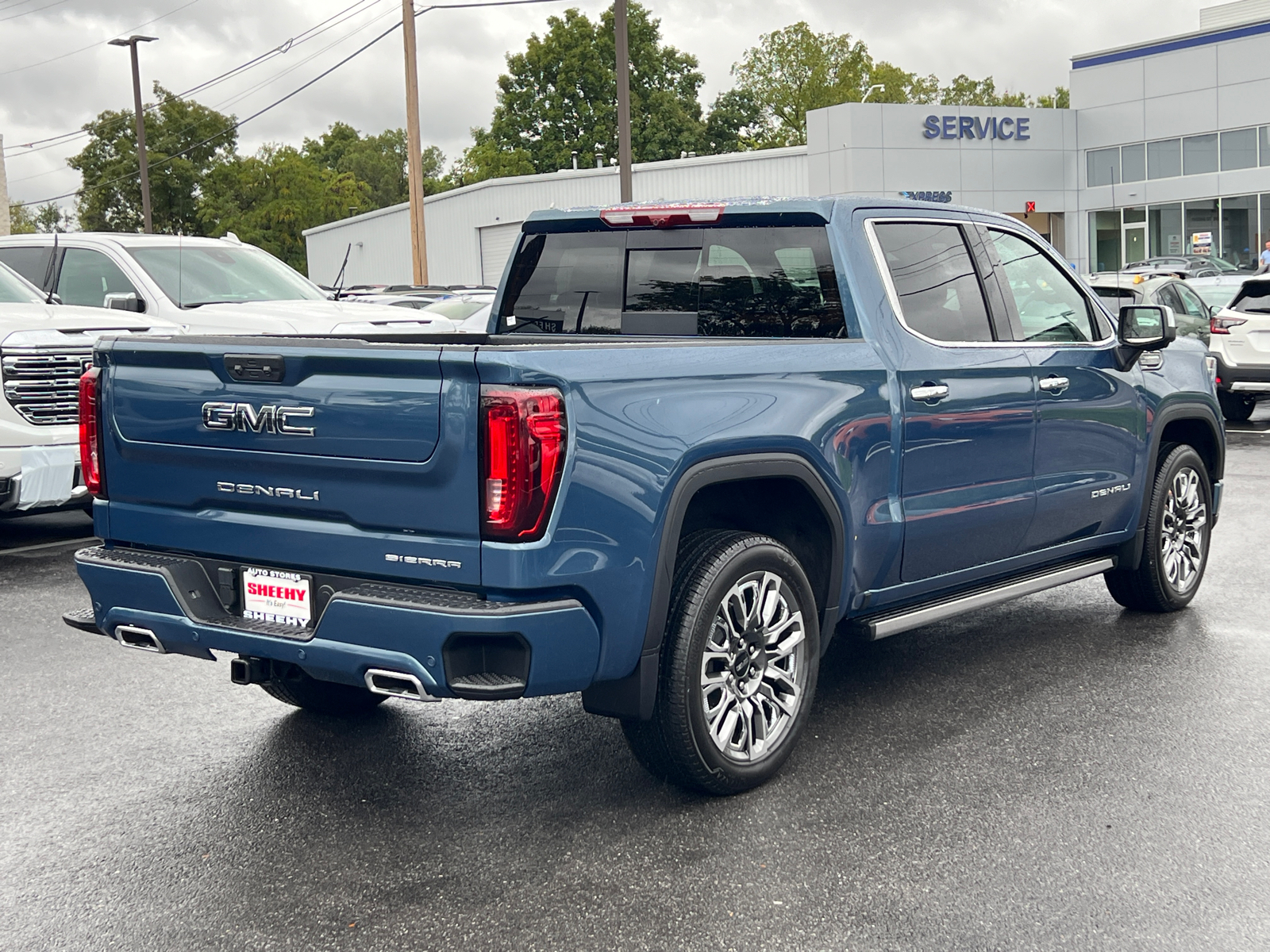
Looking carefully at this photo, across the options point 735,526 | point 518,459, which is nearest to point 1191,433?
point 735,526

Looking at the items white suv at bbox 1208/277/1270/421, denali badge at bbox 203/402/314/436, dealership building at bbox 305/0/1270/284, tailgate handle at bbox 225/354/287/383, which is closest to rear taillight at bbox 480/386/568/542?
denali badge at bbox 203/402/314/436

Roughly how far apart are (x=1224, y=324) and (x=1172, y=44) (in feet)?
113

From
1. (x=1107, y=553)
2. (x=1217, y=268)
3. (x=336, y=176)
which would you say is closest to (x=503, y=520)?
(x=1107, y=553)

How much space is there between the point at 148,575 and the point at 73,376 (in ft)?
16.5

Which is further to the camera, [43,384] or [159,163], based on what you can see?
[159,163]

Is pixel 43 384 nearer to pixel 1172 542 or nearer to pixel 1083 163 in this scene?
pixel 1172 542

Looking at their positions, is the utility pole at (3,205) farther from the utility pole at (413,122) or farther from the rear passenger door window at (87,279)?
the rear passenger door window at (87,279)

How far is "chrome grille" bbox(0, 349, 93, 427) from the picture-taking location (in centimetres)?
852

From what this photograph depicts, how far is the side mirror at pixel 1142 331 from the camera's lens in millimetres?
6207

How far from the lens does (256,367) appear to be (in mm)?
4066

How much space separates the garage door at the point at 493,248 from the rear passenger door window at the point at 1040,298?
44.6 meters

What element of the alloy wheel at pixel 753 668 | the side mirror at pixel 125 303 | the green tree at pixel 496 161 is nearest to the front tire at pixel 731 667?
the alloy wheel at pixel 753 668

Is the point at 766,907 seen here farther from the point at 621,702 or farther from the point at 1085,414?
the point at 1085,414

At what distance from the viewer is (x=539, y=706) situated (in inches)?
220
